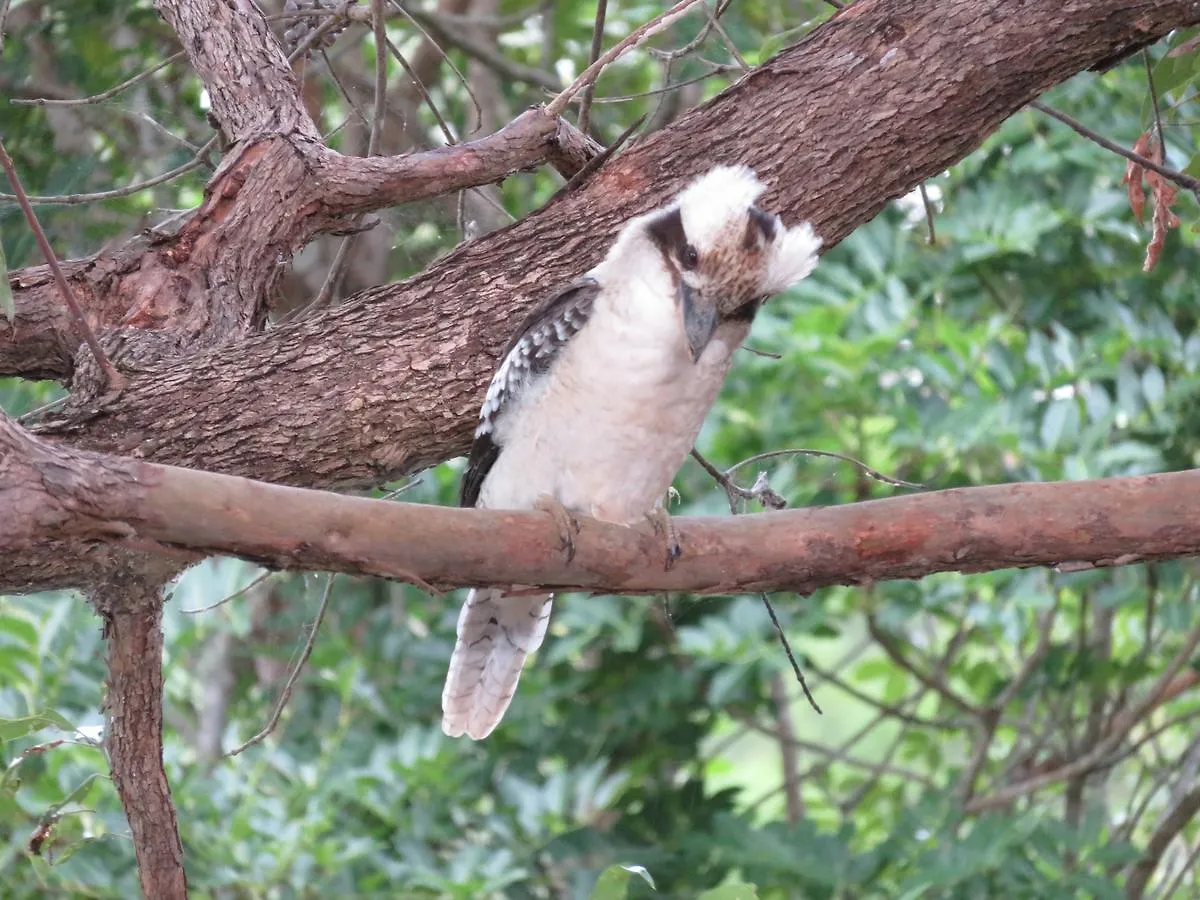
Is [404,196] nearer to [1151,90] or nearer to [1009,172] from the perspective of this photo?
[1151,90]

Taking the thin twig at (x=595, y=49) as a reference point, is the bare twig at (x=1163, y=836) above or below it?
below

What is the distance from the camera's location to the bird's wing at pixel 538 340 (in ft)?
6.64

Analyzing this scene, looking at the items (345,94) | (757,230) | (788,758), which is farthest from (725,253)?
(788,758)

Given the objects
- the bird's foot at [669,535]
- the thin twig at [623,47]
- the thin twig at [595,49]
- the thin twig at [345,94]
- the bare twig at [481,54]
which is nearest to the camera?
the bird's foot at [669,535]

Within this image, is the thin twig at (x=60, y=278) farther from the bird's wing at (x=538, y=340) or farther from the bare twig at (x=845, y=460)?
the bare twig at (x=845, y=460)

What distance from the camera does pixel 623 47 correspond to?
2.14 m

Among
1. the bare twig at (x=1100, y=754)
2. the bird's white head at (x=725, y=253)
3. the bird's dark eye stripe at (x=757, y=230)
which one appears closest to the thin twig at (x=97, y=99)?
the bird's white head at (x=725, y=253)

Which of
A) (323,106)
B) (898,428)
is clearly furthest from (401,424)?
(323,106)

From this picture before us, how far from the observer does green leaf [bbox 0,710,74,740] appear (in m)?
1.75

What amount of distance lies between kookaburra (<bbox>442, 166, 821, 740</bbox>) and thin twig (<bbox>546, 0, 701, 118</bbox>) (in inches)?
10.1

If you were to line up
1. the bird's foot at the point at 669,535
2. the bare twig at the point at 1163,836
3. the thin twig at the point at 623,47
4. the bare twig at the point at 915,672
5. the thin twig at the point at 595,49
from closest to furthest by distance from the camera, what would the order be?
the bird's foot at the point at 669,535
the thin twig at the point at 623,47
the thin twig at the point at 595,49
the bare twig at the point at 1163,836
the bare twig at the point at 915,672

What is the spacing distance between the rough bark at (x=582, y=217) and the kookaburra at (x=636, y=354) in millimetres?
101

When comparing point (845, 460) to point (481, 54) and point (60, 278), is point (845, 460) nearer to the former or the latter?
point (60, 278)

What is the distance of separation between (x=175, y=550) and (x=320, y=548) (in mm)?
154
